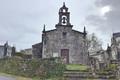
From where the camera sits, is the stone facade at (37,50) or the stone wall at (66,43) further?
the stone facade at (37,50)

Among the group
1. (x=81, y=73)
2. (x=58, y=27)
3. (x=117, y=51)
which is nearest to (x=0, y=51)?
(x=58, y=27)

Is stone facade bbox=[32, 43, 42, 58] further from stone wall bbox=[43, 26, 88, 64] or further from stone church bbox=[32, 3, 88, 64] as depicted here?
stone wall bbox=[43, 26, 88, 64]

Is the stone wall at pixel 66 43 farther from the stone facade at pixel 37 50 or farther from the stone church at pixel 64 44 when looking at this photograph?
the stone facade at pixel 37 50

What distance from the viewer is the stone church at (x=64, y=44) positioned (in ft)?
144

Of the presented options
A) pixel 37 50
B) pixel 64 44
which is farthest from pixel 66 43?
pixel 37 50

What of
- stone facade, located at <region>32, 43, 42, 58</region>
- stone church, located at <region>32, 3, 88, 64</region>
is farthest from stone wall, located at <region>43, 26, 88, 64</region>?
stone facade, located at <region>32, 43, 42, 58</region>

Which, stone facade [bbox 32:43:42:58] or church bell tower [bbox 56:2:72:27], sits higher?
church bell tower [bbox 56:2:72:27]

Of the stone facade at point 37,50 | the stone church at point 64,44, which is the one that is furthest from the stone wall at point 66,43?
the stone facade at point 37,50

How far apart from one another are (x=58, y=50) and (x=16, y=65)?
1727cm

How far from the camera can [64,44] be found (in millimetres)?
44500

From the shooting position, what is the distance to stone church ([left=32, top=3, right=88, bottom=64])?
44.0 metres

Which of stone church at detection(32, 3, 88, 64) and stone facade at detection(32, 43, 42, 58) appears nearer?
stone church at detection(32, 3, 88, 64)

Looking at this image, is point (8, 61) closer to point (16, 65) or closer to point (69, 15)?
point (16, 65)

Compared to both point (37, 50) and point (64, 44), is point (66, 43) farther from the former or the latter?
point (37, 50)
